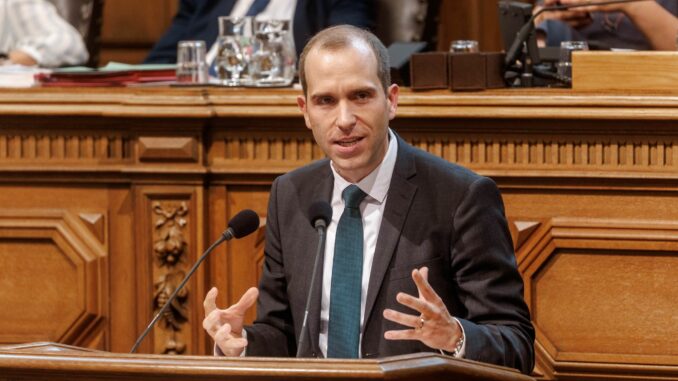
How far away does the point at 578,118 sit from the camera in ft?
9.48

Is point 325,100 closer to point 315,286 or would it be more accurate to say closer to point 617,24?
point 315,286

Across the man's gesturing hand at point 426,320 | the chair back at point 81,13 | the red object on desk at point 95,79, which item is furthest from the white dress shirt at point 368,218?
the chair back at point 81,13

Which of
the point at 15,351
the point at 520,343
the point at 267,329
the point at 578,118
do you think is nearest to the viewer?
the point at 15,351

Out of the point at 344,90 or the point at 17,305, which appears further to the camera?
the point at 17,305

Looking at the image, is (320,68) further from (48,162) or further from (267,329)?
(48,162)

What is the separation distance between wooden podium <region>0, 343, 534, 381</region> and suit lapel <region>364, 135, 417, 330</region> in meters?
0.66

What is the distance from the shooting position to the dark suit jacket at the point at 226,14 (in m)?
4.23

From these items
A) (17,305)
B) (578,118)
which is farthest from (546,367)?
(17,305)

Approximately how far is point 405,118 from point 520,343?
0.91 meters

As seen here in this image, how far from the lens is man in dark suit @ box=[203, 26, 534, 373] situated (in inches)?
88.4

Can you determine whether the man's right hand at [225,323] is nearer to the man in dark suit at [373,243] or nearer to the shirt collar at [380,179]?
the man in dark suit at [373,243]

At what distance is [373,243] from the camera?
2.37 meters

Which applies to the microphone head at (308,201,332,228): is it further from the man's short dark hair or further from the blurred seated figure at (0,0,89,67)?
the blurred seated figure at (0,0,89,67)

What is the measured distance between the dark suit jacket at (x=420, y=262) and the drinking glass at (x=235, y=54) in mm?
875
